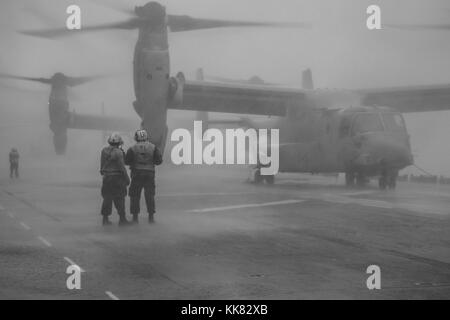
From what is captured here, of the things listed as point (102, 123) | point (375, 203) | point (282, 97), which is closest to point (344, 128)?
point (282, 97)

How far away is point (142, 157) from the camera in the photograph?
1379cm

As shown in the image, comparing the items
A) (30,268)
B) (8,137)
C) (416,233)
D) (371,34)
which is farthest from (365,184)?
(8,137)

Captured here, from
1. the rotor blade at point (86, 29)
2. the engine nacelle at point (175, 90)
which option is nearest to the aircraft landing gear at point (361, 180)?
the engine nacelle at point (175, 90)

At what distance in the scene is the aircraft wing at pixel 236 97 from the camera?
27141 mm

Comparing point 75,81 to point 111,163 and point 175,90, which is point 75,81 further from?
point 111,163

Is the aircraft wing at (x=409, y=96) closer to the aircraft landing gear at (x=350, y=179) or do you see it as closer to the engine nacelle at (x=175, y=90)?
the aircraft landing gear at (x=350, y=179)

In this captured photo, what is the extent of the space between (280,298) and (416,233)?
20.0 ft

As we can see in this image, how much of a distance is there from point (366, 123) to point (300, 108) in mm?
3970

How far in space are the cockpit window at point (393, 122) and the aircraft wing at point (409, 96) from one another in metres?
3.89

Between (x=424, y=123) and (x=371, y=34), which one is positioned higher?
(x=371, y=34)

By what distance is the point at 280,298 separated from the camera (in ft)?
22.6

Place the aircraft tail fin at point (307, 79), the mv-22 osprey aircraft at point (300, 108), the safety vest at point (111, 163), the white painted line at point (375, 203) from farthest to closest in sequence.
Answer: the aircraft tail fin at point (307, 79)
the mv-22 osprey aircraft at point (300, 108)
the white painted line at point (375, 203)
the safety vest at point (111, 163)

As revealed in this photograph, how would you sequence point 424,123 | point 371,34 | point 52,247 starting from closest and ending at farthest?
point 52,247
point 371,34
point 424,123

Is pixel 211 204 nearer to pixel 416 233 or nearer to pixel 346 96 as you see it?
pixel 416 233
